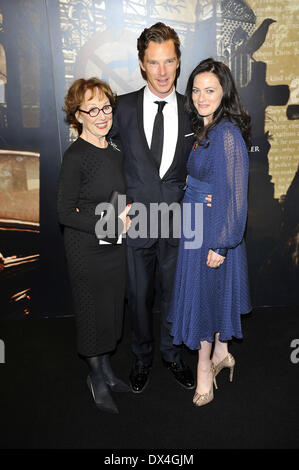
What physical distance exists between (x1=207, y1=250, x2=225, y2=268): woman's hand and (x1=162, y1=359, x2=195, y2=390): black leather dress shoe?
0.78m

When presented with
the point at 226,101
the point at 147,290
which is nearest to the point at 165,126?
the point at 226,101

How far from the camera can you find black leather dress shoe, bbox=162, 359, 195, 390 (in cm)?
237

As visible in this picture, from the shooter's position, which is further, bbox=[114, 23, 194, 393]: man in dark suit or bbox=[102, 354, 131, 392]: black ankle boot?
bbox=[102, 354, 131, 392]: black ankle boot

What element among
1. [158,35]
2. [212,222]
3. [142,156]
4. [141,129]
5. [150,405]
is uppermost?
[158,35]

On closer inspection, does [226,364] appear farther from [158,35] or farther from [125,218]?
[158,35]

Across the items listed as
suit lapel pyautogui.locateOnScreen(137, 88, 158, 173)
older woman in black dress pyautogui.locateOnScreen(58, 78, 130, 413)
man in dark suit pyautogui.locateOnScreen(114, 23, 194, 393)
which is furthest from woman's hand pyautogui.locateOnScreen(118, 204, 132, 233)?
suit lapel pyautogui.locateOnScreen(137, 88, 158, 173)

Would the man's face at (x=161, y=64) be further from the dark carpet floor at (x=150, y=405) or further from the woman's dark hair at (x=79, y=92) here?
the dark carpet floor at (x=150, y=405)

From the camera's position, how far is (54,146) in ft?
9.43

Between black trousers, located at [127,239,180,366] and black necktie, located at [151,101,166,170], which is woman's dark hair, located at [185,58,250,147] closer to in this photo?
black necktie, located at [151,101,166,170]

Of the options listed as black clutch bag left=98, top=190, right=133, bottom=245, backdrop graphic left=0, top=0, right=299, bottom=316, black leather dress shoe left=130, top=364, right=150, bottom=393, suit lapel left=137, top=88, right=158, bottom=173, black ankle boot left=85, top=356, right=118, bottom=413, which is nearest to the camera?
black clutch bag left=98, top=190, right=133, bottom=245

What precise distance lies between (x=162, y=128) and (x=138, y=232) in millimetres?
545

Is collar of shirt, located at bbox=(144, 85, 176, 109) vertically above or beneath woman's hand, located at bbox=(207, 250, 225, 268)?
above

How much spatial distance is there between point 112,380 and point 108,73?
1942 mm

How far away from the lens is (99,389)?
7.24ft
